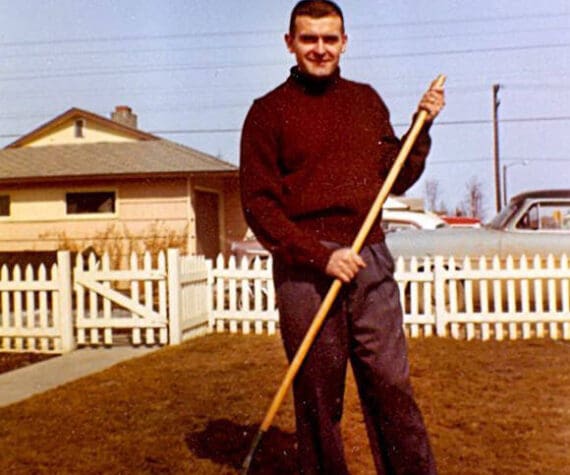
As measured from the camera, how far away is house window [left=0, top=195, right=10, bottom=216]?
778 inches

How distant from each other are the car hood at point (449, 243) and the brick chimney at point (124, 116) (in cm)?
1578

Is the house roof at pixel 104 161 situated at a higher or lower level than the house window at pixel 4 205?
higher

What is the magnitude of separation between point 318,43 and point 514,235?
7412 millimetres

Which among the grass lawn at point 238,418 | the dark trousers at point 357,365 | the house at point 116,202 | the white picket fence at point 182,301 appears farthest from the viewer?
the house at point 116,202

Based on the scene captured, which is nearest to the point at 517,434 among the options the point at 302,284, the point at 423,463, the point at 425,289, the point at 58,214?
the point at 423,463

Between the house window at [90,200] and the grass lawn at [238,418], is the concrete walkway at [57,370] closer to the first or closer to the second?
the grass lawn at [238,418]

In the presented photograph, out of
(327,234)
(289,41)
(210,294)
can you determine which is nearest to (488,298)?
(210,294)

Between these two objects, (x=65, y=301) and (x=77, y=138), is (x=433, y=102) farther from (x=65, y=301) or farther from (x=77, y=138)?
(x=77, y=138)

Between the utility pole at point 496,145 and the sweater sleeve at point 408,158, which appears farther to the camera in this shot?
the utility pole at point 496,145

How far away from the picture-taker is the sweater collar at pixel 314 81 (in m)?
3.04

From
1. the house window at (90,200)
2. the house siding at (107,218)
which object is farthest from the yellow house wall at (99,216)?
the house window at (90,200)

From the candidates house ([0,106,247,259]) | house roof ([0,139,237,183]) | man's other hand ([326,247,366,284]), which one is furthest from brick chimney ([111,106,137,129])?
man's other hand ([326,247,366,284])

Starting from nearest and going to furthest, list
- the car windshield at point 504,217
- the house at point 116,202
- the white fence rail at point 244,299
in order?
the white fence rail at point 244,299 < the car windshield at point 504,217 < the house at point 116,202

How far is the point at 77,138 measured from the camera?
2283cm
